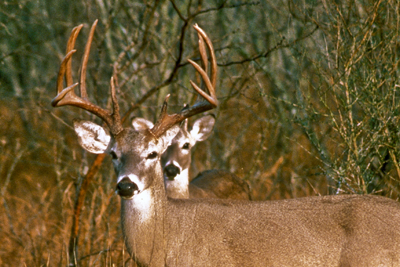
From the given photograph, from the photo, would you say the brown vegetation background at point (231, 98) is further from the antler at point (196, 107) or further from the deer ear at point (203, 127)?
the antler at point (196, 107)

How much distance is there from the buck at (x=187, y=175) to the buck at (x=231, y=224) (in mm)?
2130

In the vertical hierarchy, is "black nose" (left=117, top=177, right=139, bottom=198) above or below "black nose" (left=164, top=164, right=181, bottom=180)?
above

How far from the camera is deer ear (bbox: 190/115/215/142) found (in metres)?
8.03

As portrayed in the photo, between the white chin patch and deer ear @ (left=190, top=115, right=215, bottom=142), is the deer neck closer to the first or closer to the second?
the white chin patch

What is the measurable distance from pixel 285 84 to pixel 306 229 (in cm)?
805

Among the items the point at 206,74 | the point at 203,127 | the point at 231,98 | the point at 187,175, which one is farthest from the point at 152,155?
the point at 231,98

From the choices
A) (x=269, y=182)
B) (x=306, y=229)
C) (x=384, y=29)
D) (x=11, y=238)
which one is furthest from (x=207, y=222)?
(x=269, y=182)

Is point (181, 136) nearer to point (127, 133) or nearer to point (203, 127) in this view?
point (203, 127)

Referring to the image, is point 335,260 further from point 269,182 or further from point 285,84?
point 285,84

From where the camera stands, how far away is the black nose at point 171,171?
24.0 ft

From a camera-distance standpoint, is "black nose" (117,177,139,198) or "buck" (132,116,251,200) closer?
"black nose" (117,177,139,198)

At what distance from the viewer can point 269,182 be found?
1030cm

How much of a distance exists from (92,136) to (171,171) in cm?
199

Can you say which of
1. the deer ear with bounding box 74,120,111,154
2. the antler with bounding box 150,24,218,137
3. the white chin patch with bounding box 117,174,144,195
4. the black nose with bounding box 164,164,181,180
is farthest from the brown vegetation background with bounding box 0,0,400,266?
the antler with bounding box 150,24,218,137
